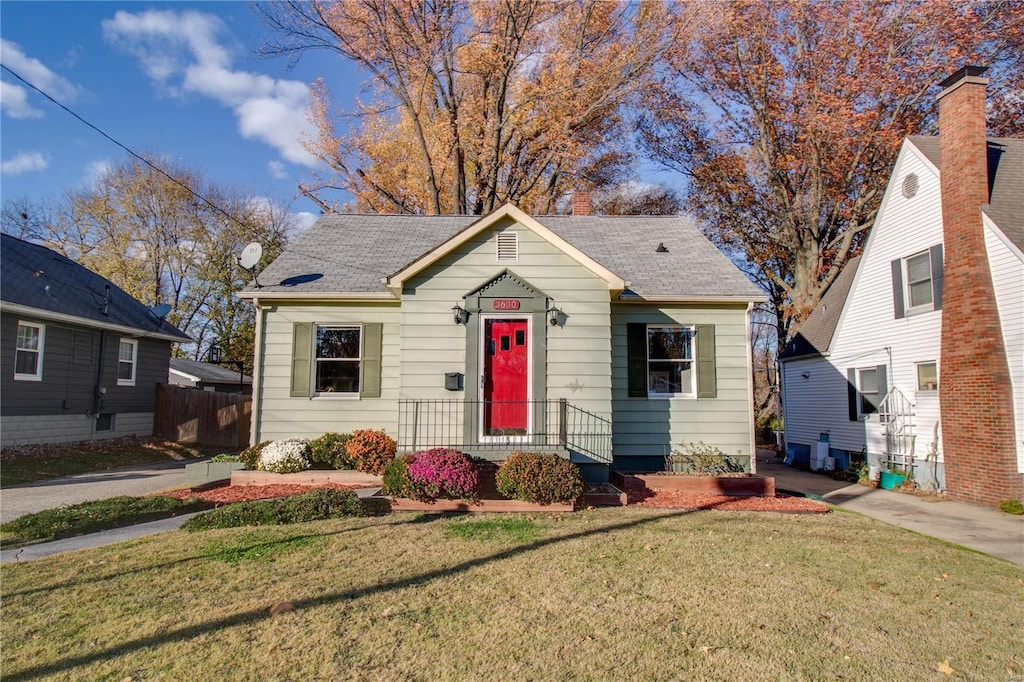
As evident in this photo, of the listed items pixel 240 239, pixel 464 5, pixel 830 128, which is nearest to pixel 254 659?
pixel 464 5

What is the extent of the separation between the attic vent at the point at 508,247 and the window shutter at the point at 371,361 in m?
3.02

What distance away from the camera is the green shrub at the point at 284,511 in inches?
277

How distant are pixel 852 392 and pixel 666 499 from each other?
8.98 meters

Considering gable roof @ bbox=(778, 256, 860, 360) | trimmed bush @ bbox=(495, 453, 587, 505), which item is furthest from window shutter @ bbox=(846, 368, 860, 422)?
trimmed bush @ bbox=(495, 453, 587, 505)

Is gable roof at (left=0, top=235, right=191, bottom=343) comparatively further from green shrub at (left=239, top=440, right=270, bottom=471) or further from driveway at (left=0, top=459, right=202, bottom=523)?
green shrub at (left=239, top=440, right=270, bottom=471)

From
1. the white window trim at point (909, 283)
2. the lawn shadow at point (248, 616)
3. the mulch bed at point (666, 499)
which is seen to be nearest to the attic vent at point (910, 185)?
the white window trim at point (909, 283)

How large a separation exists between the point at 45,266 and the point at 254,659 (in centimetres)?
1725

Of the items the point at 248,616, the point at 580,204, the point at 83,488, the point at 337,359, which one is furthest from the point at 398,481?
the point at 580,204

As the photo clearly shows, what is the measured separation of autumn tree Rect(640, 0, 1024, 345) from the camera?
19969mm

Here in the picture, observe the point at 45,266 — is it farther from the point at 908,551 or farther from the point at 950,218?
the point at 950,218

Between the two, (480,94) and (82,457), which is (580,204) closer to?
(480,94)

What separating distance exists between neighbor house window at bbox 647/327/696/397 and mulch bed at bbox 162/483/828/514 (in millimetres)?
2401

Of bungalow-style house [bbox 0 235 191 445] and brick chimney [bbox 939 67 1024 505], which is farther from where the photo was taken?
bungalow-style house [bbox 0 235 191 445]

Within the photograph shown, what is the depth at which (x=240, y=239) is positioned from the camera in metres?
30.4
